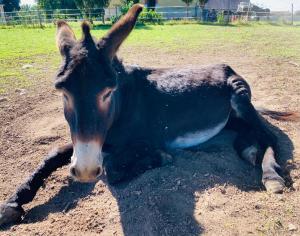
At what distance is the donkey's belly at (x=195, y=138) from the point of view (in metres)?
4.41

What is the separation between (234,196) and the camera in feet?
10.9

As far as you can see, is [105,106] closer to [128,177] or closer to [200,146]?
[128,177]

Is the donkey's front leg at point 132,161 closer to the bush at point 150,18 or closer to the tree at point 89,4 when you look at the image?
the bush at point 150,18

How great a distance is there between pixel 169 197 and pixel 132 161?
2.46 feet

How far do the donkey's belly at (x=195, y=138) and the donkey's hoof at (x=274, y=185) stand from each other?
1158mm

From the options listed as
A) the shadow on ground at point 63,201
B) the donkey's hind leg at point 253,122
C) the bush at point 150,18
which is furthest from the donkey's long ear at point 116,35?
the bush at point 150,18

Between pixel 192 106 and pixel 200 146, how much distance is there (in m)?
0.52

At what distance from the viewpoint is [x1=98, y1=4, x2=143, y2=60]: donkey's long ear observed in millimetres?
3252

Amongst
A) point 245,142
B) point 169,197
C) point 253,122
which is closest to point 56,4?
point 253,122

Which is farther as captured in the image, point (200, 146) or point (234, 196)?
point (200, 146)

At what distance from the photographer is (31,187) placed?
3.70 metres

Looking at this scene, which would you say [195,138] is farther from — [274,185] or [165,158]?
[274,185]

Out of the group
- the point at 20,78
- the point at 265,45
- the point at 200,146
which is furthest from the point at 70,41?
the point at 265,45

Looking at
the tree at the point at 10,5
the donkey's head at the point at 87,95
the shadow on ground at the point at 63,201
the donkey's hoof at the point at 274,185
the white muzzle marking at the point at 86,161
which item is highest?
the donkey's head at the point at 87,95
